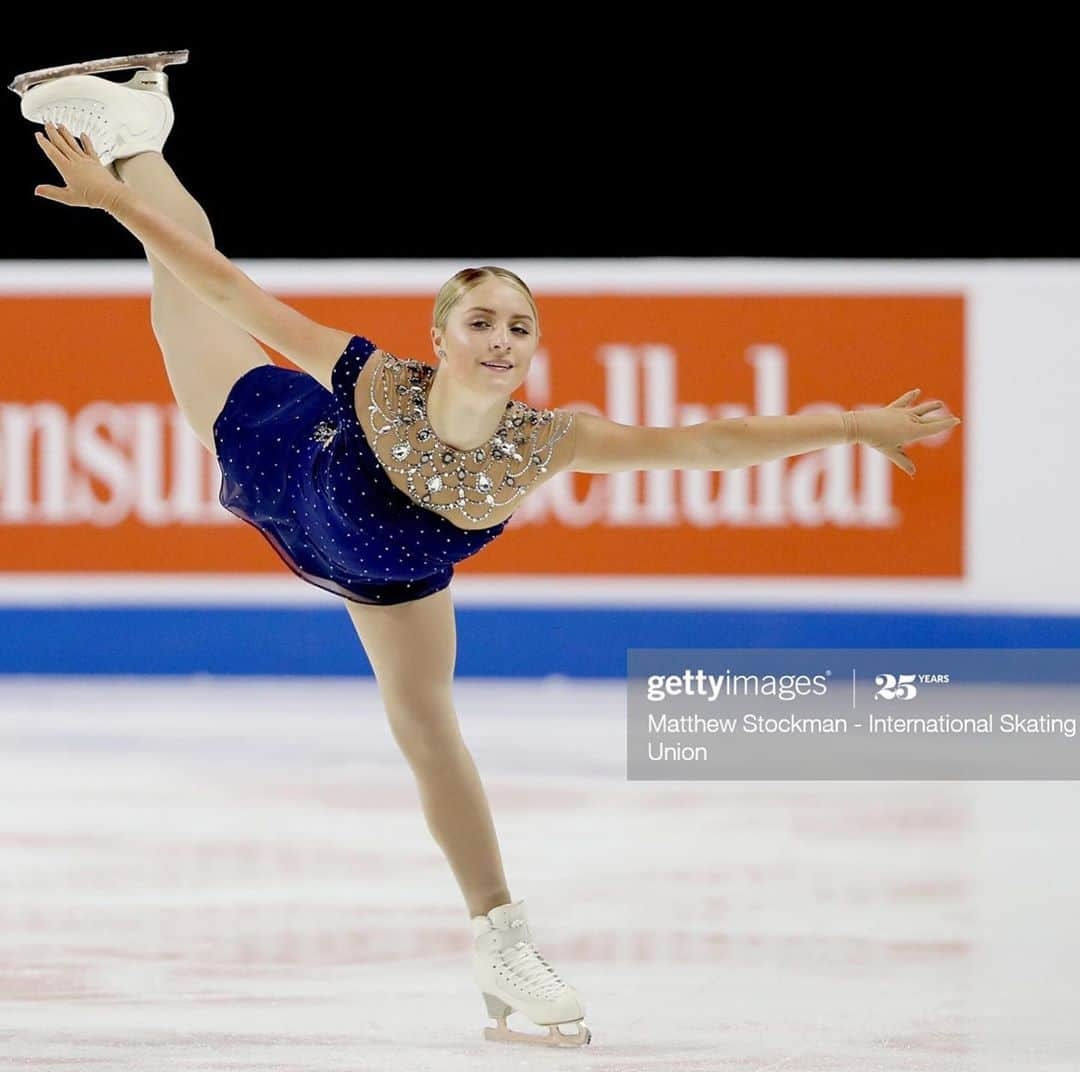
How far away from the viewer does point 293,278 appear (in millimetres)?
6168

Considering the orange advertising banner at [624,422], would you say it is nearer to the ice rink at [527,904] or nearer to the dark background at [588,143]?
the dark background at [588,143]

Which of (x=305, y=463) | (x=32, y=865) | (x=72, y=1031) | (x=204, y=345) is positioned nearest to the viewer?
(x=72, y=1031)

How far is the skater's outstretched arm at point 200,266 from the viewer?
2.71 metres

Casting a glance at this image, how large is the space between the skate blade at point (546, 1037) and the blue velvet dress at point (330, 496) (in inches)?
25.7

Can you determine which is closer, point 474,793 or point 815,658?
point 474,793

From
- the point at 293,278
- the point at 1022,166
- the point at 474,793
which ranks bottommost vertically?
the point at 474,793

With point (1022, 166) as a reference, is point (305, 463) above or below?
below

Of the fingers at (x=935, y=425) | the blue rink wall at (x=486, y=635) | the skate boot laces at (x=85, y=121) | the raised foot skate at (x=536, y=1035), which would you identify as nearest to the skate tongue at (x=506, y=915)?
the raised foot skate at (x=536, y=1035)

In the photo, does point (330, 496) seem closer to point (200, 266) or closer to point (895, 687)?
point (200, 266)

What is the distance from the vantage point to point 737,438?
2758 mm

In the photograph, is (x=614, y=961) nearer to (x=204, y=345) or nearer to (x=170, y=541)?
(x=204, y=345)

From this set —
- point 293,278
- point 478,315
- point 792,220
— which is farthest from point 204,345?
point 792,220

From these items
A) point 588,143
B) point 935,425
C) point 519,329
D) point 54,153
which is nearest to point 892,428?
point 935,425

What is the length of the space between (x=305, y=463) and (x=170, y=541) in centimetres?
327
